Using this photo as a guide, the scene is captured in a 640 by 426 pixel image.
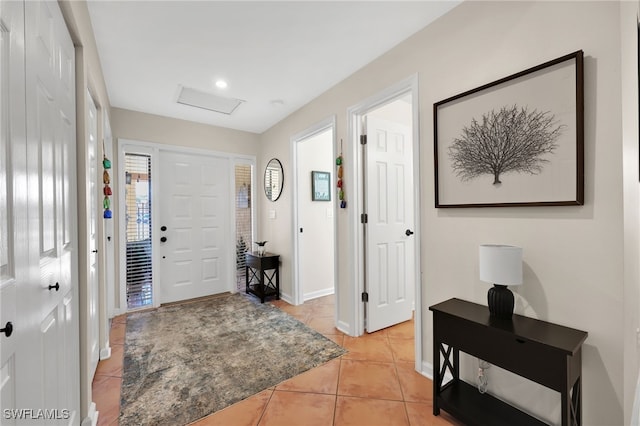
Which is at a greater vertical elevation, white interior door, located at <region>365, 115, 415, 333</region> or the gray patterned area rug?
white interior door, located at <region>365, 115, 415, 333</region>

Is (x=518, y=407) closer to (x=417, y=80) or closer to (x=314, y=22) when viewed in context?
(x=417, y=80)

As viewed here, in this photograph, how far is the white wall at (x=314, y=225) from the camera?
3.72m

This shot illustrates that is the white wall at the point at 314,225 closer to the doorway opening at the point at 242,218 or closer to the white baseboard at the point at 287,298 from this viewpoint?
the white baseboard at the point at 287,298

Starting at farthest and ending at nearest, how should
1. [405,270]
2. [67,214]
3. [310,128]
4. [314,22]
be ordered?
[310,128], [405,270], [314,22], [67,214]

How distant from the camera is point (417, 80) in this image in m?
2.04

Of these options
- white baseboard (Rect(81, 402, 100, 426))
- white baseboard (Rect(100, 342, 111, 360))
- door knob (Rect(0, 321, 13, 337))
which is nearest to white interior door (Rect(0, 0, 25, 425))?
door knob (Rect(0, 321, 13, 337))

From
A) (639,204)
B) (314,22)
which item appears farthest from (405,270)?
(314,22)

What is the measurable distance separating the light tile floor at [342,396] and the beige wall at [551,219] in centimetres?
32

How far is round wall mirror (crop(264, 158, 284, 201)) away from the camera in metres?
3.86

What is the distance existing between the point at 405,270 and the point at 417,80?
5.99 feet

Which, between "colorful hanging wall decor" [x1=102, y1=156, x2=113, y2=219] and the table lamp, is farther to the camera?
"colorful hanging wall decor" [x1=102, y1=156, x2=113, y2=219]

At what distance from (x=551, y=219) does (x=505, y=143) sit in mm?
462

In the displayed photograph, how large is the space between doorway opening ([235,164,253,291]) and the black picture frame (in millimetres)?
1102

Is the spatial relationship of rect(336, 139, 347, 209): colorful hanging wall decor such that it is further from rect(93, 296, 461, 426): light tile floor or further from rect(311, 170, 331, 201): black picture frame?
rect(93, 296, 461, 426): light tile floor
